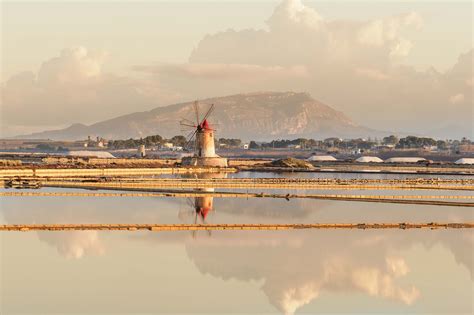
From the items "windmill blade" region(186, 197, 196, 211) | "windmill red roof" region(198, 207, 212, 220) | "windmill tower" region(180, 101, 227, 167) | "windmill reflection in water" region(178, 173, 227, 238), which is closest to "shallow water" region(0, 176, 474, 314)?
"windmill reflection in water" region(178, 173, 227, 238)

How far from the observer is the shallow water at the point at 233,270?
26172 millimetres

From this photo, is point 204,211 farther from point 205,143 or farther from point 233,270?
point 205,143

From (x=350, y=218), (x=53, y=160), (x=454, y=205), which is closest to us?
(x=350, y=218)

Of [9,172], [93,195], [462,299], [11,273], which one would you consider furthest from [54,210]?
[9,172]

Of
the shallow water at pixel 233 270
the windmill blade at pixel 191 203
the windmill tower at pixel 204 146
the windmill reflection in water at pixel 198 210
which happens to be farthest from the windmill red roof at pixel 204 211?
the windmill tower at pixel 204 146

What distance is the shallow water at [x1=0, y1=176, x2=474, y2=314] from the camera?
26172 mm

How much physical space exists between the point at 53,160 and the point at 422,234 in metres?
117

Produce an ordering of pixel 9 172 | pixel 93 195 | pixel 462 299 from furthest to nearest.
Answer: pixel 9 172 < pixel 93 195 < pixel 462 299

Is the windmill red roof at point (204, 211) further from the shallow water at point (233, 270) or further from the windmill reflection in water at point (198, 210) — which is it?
the shallow water at point (233, 270)

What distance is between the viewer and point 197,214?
173 feet

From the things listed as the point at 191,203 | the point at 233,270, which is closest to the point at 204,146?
the point at 191,203

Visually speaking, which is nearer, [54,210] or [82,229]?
[82,229]

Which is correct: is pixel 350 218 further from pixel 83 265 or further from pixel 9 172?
pixel 9 172

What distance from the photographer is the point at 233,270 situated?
32.0 m
